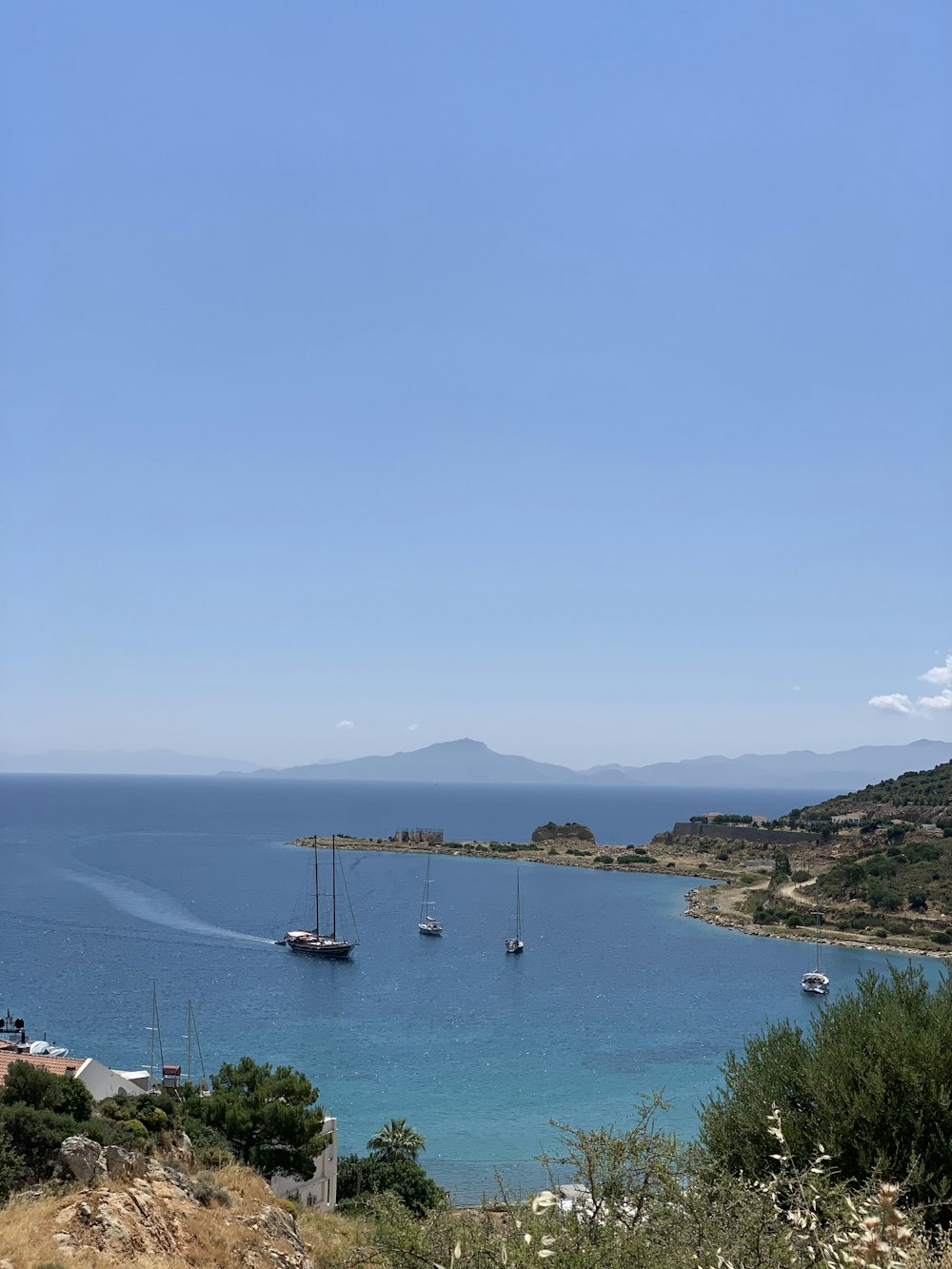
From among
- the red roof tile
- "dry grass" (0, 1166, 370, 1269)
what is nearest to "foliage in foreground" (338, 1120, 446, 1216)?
"dry grass" (0, 1166, 370, 1269)

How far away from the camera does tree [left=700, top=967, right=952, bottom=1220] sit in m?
9.71

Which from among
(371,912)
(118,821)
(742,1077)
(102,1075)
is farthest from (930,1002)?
(118,821)

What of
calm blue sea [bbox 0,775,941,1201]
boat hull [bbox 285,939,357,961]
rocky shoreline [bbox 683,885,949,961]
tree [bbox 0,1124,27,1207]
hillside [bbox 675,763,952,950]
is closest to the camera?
tree [bbox 0,1124,27,1207]

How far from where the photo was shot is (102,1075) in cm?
1925

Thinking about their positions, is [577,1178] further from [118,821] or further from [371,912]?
[118,821]

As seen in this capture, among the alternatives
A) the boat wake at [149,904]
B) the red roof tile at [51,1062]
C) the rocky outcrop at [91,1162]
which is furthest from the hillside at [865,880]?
the rocky outcrop at [91,1162]

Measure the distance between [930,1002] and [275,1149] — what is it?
1351 cm

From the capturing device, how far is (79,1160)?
12.3 meters

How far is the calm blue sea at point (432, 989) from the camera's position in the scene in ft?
106

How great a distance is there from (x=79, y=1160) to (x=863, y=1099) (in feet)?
34.2

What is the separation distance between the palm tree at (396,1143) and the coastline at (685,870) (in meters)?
39.3

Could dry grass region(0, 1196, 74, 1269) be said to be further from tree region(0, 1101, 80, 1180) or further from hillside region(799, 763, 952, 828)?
hillside region(799, 763, 952, 828)

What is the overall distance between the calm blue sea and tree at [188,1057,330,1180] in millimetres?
6782

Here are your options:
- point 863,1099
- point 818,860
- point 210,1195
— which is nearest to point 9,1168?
point 210,1195
